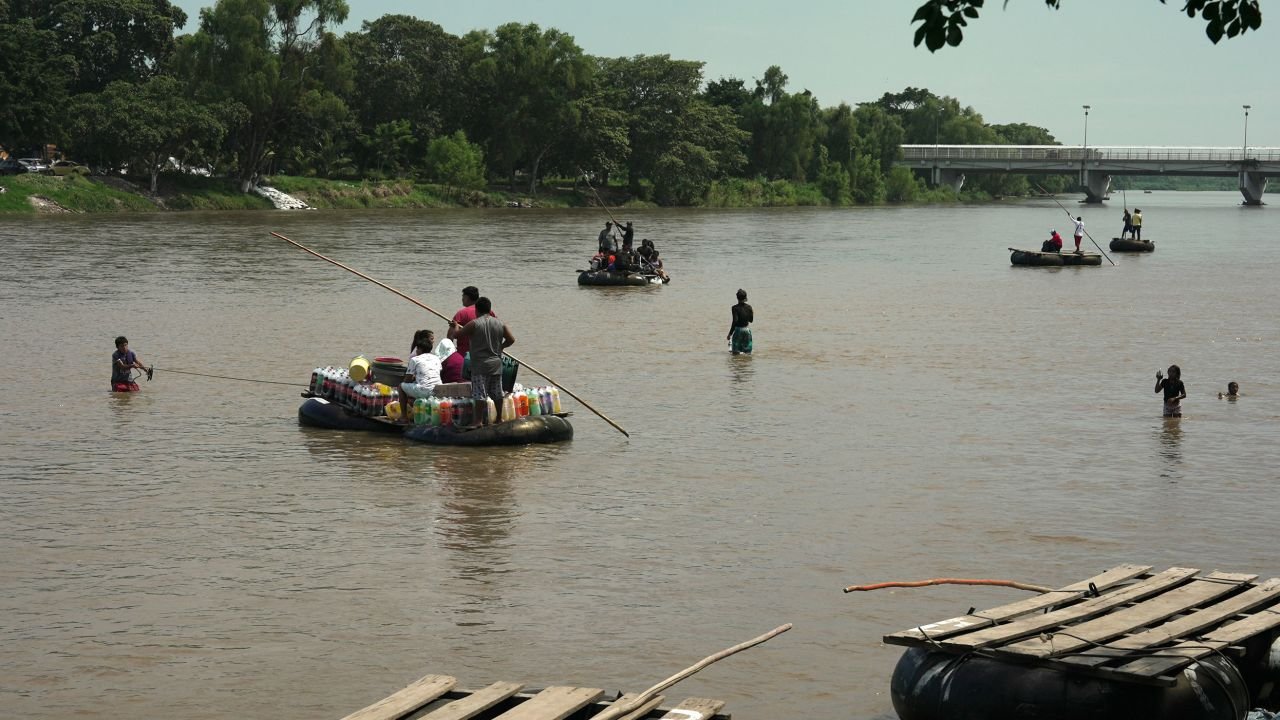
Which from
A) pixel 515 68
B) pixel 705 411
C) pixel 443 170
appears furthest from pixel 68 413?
pixel 515 68

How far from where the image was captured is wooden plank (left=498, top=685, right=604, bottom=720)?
7.49 metres

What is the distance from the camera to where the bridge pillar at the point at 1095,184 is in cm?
14888

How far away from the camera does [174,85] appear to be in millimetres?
87750

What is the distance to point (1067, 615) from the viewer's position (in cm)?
820

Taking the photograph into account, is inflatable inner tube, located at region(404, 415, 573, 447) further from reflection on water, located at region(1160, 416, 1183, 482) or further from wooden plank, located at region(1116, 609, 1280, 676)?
wooden plank, located at region(1116, 609, 1280, 676)

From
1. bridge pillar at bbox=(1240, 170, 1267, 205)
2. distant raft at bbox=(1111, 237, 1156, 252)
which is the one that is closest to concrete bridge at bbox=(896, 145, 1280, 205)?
bridge pillar at bbox=(1240, 170, 1267, 205)

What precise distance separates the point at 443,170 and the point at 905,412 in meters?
85.2

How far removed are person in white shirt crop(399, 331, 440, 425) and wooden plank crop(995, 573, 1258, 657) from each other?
9.54 m

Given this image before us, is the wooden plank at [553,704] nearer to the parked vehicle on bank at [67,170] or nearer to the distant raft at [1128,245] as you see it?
the distant raft at [1128,245]

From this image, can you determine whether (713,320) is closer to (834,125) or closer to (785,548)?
(785,548)

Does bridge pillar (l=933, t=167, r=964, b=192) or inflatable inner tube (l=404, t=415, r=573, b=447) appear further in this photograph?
bridge pillar (l=933, t=167, r=964, b=192)

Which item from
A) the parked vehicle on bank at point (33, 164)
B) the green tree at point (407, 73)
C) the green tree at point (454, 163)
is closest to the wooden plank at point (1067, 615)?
the parked vehicle on bank at point (33, 164)

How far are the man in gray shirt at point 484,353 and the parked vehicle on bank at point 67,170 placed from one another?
231 feet

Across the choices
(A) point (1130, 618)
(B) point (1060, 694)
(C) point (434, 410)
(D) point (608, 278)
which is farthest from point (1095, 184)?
(B) point (1060, 694)
